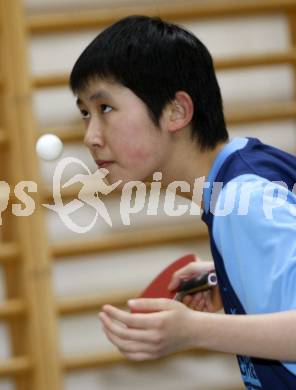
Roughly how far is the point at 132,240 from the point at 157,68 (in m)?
1.56


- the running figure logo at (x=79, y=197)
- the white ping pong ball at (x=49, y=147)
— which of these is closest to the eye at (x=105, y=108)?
the white ping pong ball at (x=49, y=147)

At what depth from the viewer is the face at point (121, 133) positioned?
5.18ft

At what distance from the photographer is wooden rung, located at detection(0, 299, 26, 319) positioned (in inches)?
117

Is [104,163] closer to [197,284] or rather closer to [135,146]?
[135,146]

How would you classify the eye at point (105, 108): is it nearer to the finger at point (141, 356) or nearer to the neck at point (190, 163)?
the neck at point (190, 163)

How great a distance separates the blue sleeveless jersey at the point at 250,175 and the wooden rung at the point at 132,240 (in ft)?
5.00

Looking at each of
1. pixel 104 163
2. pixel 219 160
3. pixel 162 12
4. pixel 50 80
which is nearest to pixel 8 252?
pixel 50 80

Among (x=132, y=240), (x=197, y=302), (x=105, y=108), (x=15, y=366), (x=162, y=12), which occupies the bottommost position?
(x=15, y=366)

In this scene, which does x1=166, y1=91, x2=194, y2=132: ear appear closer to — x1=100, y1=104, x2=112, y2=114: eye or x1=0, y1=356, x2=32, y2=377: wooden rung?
x1=100, y1=104, x2=112, y2=114: eye

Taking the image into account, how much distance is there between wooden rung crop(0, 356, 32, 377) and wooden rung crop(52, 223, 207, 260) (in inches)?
15.0

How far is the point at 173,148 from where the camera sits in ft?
5.31

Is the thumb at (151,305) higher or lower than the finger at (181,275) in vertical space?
higher

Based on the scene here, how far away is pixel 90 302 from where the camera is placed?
3.06 m

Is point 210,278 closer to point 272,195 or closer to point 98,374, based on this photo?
point 272,195
